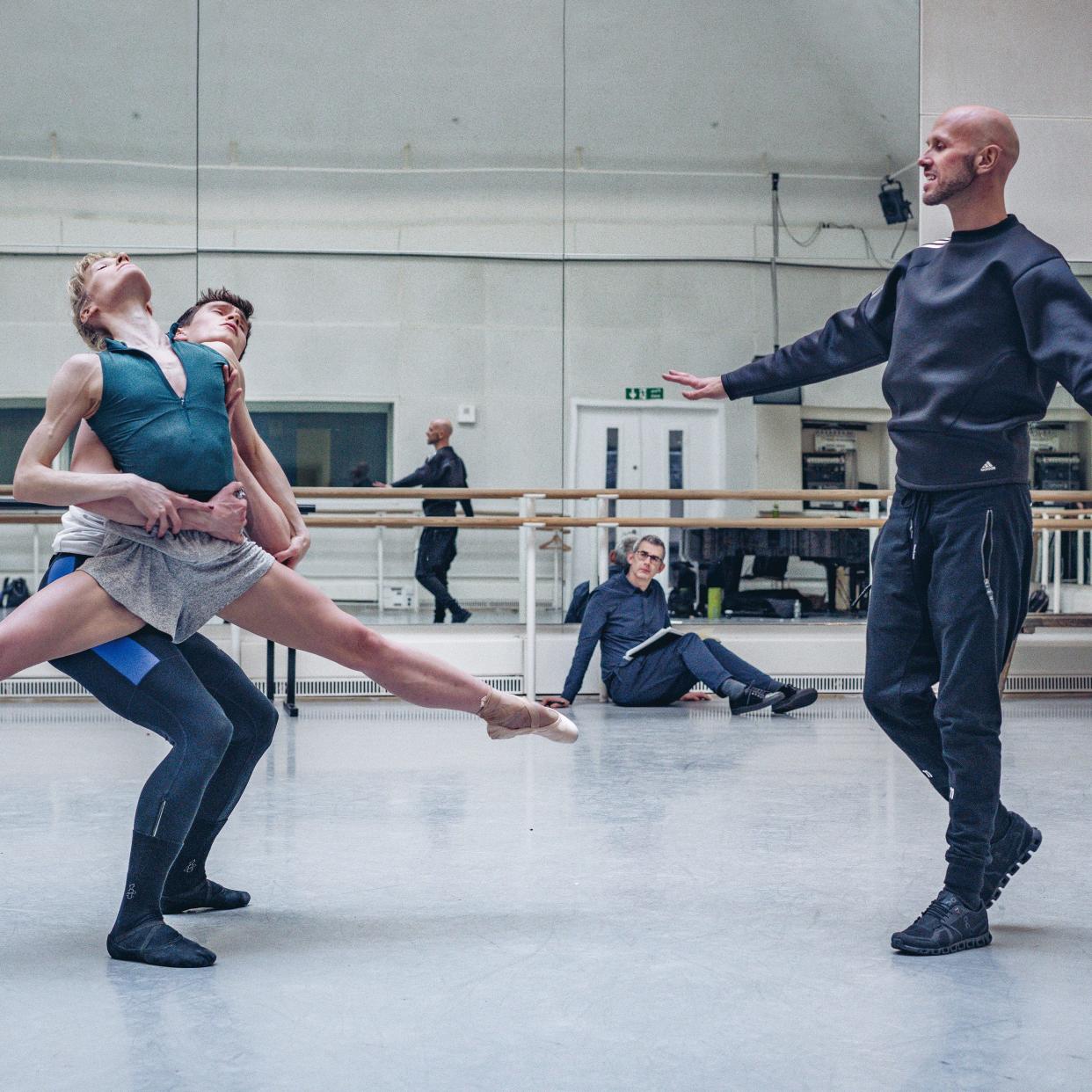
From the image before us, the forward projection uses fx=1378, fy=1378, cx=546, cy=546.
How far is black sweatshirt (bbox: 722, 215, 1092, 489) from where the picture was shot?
2.35 m

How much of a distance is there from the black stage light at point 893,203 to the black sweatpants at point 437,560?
3751mm

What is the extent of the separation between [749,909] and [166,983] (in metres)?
1.12

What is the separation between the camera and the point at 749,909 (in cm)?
270

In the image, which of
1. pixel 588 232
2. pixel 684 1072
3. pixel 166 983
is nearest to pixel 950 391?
pixel 684 1072

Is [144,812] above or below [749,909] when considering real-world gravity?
above

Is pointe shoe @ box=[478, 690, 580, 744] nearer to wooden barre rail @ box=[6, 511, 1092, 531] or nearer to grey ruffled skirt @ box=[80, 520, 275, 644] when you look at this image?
grey ruffled skirt @ box=[80, 520, 275, 644]

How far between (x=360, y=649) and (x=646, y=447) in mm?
7374

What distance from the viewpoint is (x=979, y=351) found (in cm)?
242

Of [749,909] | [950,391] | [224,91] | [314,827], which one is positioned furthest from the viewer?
[224,91]

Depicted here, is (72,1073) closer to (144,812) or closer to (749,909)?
(144,812)

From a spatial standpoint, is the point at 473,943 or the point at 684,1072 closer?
the point at 684,1072

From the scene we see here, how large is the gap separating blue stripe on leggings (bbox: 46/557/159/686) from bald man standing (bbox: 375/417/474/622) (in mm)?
5443

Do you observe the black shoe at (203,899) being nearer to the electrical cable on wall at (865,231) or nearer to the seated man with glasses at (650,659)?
the seated man with glasses at (650,659)

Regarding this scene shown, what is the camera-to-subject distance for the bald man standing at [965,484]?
2.41 meters
